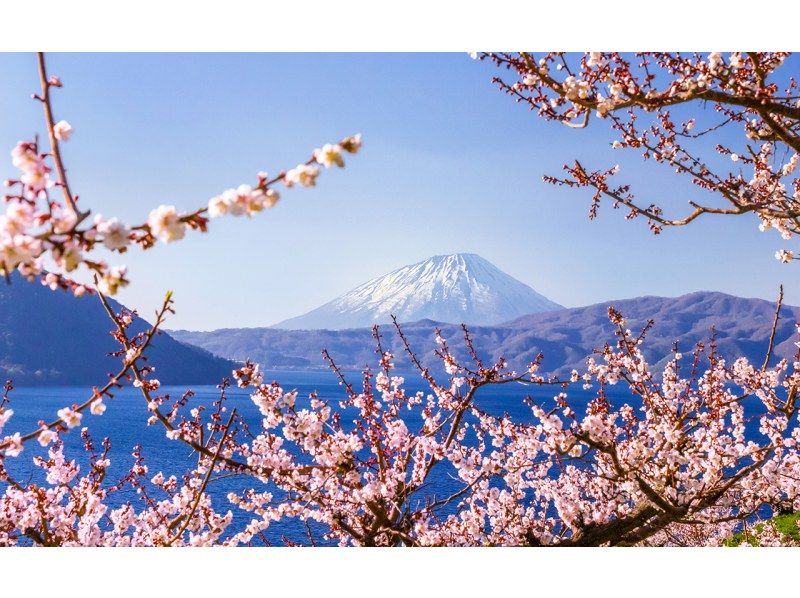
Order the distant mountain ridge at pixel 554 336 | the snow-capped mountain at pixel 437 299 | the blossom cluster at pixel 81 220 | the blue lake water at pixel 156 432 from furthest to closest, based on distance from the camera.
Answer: the distant mountain ridge at pixel 554 336, the snow-capped mountain at pixel 437 299, the blue lake water at pixel 156 432, the blossom cluster at pixel 81 220

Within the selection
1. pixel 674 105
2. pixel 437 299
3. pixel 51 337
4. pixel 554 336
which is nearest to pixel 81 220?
pixel 674 105

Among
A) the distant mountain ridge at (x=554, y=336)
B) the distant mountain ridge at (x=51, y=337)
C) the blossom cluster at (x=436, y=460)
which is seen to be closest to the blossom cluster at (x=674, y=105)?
the blossom cluster at (x=436, y=460)

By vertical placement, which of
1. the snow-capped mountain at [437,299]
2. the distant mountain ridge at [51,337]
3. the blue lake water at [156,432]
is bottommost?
the blue lake water at [156,432]

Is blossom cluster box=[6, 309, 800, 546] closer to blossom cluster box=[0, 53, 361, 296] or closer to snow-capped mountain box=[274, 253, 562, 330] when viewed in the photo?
blossom cluster box=[0, 53, 361, 296]

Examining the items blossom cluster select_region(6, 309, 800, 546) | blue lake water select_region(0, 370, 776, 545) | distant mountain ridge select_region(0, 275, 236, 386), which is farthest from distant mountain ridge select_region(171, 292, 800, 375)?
blossom cluster select_region(6, 309, 800, 546)

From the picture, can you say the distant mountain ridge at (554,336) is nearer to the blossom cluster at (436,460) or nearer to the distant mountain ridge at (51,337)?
the distant mountain ridge at (51,337)
